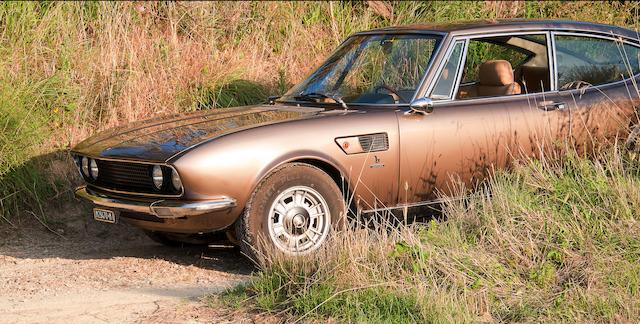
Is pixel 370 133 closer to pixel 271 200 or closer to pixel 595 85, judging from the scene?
pixel 271 200

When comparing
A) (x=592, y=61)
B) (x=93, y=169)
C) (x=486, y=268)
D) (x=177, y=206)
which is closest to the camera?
(x=486, y=268)

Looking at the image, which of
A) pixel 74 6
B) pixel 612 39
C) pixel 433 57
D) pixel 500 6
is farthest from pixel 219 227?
pixel 500 6

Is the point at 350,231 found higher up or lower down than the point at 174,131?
lower down

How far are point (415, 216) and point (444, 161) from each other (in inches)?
17.2

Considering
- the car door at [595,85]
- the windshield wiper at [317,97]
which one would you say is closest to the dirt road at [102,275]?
the windshield wiper at [317,97]

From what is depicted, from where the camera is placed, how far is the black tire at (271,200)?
22.0 feet

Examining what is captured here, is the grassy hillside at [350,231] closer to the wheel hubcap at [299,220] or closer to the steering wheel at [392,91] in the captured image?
the wheel hubcap at [299,220]

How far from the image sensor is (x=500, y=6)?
510 inches

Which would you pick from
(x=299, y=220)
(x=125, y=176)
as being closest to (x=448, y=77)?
(x=299, y=220)

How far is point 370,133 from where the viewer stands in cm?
718

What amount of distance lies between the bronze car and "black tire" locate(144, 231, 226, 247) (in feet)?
0.07

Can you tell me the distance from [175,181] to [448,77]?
221cm

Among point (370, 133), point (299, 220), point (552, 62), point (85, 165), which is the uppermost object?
point (552, 62)

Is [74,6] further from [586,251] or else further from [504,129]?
[586,251]
